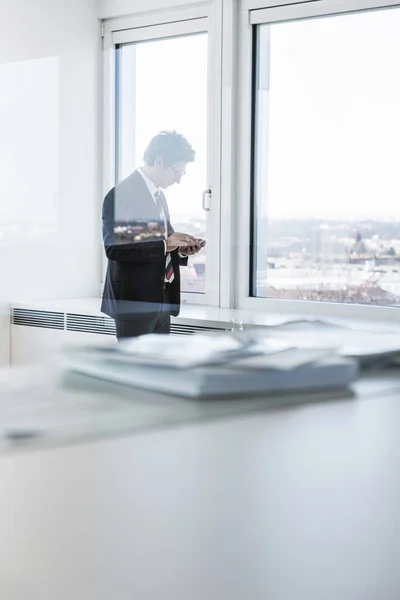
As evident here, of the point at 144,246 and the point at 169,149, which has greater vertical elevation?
the point at 169,149

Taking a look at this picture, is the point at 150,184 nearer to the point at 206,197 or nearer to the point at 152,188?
the point at 152,188

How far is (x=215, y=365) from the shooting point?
1.17ft

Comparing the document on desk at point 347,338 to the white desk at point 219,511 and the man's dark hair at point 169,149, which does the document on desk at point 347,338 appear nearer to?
the white desk at point 219,511

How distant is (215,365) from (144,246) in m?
0.94

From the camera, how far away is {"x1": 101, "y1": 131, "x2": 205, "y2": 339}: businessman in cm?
110

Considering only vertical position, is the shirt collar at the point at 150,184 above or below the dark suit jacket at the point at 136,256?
above

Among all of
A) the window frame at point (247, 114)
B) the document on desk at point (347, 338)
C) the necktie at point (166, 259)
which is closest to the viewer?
the document on desk at point (347, 338)

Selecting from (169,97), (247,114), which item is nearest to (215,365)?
(247,114)

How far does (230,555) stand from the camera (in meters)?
0.33

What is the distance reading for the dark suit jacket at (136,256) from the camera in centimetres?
111

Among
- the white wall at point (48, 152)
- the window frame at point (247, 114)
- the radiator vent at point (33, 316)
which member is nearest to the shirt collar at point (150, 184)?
the white wall at point (48, 152)

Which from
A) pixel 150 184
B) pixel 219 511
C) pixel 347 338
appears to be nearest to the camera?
pixel 219 511

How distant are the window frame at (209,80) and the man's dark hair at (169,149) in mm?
87

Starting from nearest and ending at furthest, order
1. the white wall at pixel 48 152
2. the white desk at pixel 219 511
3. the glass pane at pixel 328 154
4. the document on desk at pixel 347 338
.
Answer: the white desk at pixel 219 511 < the document on desk at pixel 347 338 < the white wall at pixel 48 152 < the glass pane at pixel 328 154
